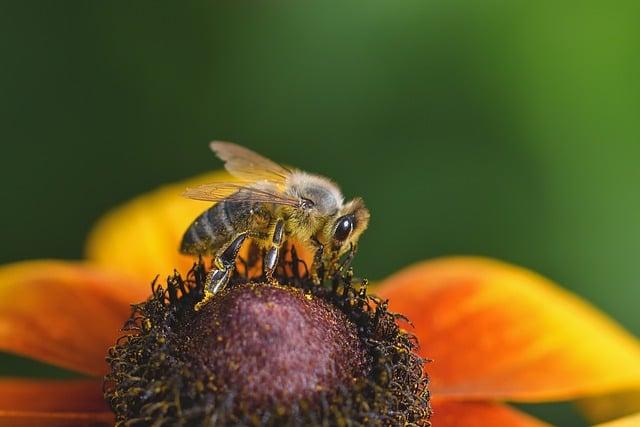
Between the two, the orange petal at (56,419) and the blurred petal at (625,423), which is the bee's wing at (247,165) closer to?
the orange petal at (56,419)

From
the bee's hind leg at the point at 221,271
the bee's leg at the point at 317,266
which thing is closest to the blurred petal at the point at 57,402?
the bee's hind leg at the point at 221,271

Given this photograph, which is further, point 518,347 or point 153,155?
point 153,155

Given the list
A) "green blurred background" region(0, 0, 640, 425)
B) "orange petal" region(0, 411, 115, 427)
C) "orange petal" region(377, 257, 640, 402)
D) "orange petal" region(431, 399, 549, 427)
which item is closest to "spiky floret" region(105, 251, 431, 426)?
"orange petal" region(0, 411, 115, 427)

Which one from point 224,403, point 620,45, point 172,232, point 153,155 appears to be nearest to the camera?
point 224,403

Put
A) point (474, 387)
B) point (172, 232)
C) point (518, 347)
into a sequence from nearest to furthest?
point (474, 387) < point (518, 347) < point (172, 232)

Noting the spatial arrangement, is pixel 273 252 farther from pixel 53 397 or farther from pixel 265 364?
pixel 53 397

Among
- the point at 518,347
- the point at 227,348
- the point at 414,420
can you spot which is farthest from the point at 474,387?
the point at 227,348

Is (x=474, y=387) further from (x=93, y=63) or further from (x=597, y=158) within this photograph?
(x=93, y=63)

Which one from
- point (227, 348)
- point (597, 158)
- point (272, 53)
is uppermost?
point (597, 158)

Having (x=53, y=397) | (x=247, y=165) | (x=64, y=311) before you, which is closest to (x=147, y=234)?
(x=64, y=311)

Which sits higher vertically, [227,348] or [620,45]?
[620,45]
